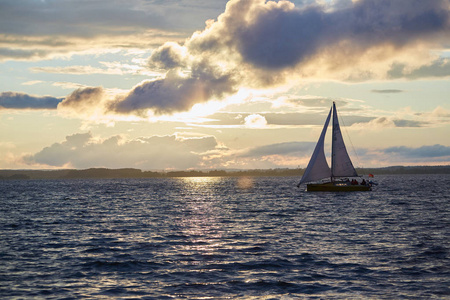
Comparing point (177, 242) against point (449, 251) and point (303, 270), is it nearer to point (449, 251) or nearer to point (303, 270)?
point (303, 270)

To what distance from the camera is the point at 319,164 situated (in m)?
99.1

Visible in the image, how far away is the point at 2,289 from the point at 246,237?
20497mm

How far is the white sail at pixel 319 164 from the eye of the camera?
98438mm

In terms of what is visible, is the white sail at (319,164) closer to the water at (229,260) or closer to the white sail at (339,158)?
the white sail at (339,158)

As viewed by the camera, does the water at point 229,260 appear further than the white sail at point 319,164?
No

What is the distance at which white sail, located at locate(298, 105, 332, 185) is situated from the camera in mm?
98438

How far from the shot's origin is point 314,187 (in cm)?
10488

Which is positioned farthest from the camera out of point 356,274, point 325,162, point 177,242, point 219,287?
point 325,162

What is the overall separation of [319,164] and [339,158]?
5376 mm

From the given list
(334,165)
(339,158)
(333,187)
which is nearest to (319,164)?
(334,165)

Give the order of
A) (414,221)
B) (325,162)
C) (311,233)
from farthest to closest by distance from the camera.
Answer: (325,162)
(414,221)
(311,233)

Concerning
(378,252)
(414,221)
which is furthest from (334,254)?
(414,221)

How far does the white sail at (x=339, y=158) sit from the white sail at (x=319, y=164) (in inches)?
77.4

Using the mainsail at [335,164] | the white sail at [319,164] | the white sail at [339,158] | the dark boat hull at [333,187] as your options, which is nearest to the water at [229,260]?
the white sail at [319,164]
